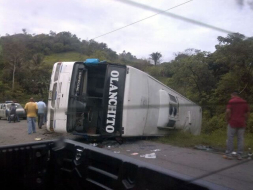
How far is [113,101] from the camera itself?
811 cm

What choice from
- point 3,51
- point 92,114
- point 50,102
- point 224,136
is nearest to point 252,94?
point 224,136

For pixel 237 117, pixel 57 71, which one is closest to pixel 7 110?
pixel 57 71

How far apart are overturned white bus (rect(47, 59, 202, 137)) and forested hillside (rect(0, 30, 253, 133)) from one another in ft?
8.76

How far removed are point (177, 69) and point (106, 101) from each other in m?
10.2

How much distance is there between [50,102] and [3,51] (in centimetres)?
690

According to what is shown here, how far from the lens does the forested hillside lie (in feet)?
38.4

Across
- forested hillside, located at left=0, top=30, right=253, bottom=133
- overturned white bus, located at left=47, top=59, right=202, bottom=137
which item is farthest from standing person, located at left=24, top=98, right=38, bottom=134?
overturned white bus, located at left=47, top=59, right=202, bottom=137

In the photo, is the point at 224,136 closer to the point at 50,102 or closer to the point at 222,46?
the point at 50,102

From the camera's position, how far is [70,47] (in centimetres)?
1440

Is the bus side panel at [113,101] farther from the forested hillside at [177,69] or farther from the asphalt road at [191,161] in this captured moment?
the forested hillside at [177,69]

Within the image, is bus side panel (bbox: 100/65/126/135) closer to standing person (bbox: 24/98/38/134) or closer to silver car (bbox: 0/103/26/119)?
standing person (bbox: 24/98/38/134)

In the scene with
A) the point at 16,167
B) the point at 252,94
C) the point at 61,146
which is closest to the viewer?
the point at 16,167

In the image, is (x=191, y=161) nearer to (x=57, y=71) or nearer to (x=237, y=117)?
(x=237, y=117)

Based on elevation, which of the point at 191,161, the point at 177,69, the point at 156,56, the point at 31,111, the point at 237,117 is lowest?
the point at 191,161
